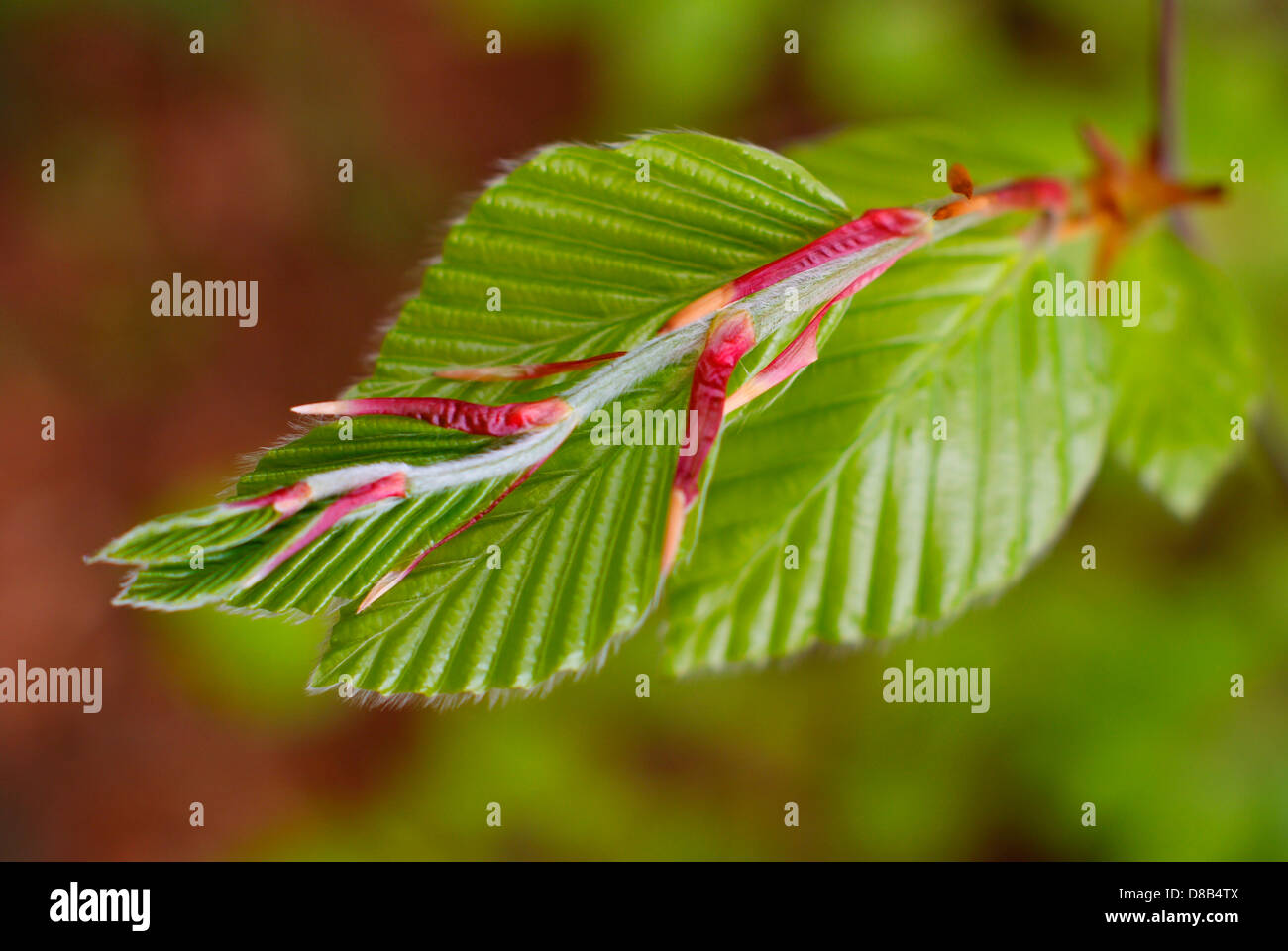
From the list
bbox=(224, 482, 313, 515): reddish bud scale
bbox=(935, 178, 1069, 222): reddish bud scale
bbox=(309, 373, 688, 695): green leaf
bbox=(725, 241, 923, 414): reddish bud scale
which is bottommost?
bbox=(309, 373, 688, 695): green leaf

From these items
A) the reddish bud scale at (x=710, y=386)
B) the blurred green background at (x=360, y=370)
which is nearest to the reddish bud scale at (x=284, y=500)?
the reddish bud scale at (x=710, y=386)

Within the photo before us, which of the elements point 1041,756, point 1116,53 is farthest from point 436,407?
point 1116,53

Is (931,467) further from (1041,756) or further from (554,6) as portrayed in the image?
(554,6)

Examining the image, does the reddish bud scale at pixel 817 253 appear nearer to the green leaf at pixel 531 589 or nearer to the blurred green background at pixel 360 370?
the green leaf at pixel 531 589

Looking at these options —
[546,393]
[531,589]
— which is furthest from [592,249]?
[531,589]

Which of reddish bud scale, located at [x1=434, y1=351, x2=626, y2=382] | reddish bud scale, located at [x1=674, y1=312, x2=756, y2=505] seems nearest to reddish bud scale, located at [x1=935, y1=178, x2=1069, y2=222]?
reddish bud scale, located at [x1=674, y1=312, x2=756, y2=505]

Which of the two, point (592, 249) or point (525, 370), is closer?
point (525, 370)

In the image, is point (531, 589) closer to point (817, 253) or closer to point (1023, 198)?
point (817, 253)

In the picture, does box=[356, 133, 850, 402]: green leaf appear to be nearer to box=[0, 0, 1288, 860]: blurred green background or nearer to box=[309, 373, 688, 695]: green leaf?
box=[309, 373, 688, 695]: green leaf
